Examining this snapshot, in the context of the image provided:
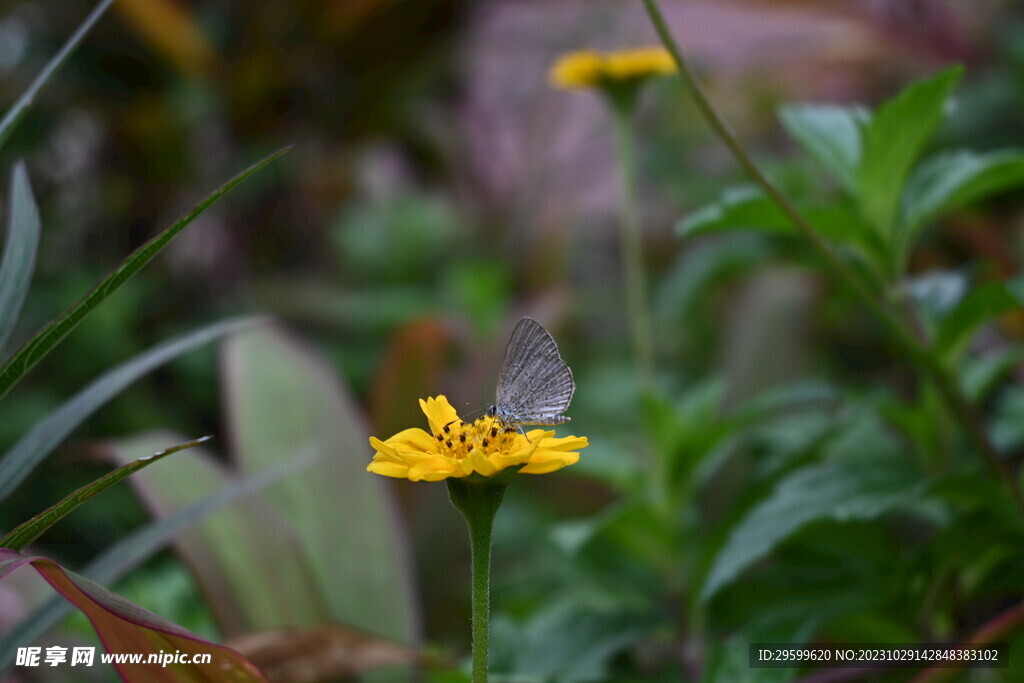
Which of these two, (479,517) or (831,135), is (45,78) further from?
(831,135)

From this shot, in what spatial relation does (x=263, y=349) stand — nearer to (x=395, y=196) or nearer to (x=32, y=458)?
(x=32, y=458)

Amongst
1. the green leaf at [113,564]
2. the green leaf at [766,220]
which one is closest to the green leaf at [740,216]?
the green leaf at [766,220]

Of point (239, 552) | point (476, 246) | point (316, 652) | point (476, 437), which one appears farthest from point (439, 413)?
point (476, 246)

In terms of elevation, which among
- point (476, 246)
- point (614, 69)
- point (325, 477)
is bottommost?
point (325, 477)

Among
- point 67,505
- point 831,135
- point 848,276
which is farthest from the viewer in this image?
point 831,135

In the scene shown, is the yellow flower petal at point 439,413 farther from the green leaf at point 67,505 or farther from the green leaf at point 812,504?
the green leaf at point 812,504

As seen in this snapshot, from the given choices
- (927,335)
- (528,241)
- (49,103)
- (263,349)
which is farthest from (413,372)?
(49,103)

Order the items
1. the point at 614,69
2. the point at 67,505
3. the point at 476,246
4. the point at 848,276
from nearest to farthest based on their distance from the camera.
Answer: the point at 67,505 → the point at 848,276 → the point at 614,69 → the point at 476,246

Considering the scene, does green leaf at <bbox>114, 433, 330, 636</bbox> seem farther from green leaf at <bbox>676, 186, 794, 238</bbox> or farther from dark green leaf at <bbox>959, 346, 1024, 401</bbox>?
dark green leaf at <bbox>959, 346, 1024, 401</bbox>
